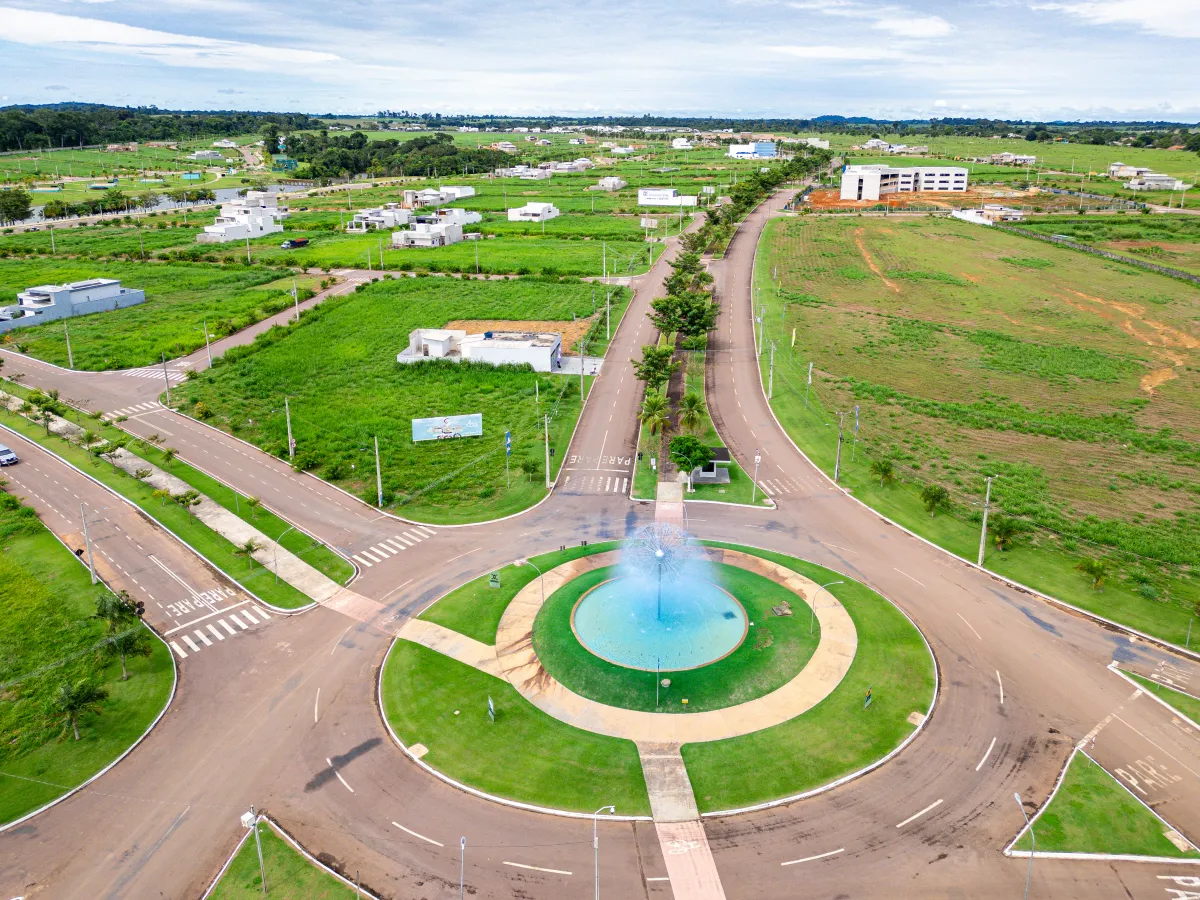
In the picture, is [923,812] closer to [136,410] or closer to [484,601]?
[484,601]

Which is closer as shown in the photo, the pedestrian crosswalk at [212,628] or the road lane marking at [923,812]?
the road lane marking at [923,812]

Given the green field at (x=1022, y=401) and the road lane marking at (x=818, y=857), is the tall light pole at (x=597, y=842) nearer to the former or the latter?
the road lane marking at (x=818, y=857)

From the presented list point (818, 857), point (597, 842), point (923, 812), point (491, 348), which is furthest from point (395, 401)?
point (923, 812)

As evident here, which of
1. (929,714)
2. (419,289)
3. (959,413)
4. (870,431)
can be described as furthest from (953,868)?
(419,289)

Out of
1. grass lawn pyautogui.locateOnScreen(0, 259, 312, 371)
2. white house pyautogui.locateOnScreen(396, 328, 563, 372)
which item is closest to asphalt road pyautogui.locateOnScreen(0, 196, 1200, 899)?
white house pyautogui.locateOnScreen(396, 328, 563, 372)

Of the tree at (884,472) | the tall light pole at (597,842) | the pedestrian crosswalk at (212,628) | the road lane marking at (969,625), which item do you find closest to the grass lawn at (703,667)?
the tall light pole at (597,842)

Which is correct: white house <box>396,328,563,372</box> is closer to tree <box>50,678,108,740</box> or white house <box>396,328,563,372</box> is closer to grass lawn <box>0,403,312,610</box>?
grass lawn <box>0,403,312,610</box>

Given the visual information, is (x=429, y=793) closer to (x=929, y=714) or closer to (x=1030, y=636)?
(x=929, y=714)

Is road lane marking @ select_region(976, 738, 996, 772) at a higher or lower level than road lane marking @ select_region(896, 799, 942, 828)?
higher
